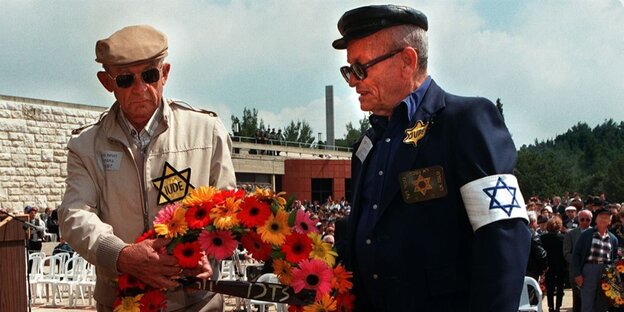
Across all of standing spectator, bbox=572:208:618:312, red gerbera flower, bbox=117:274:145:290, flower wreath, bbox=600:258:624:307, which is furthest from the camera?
standing spectator, bbox=572:208:618:312

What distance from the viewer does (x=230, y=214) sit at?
10.2 ft

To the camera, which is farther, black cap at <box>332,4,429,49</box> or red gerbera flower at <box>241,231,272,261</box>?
red gerbera flower at <box>241,231,272,261</box>

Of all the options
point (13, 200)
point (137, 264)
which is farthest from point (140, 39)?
point (13, 200)

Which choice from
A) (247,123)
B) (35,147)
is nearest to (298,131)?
(247,123)

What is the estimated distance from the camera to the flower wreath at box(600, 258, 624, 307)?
11.4 meters

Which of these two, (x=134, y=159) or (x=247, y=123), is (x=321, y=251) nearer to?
(x=134, y=159)

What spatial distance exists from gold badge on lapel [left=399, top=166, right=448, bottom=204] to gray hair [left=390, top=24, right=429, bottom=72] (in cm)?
41

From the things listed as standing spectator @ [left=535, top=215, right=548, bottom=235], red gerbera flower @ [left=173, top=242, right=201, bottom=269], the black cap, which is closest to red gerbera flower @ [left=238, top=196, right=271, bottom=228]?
red gerbera flower @ [left=173, top=242, right=201, bottom=269]

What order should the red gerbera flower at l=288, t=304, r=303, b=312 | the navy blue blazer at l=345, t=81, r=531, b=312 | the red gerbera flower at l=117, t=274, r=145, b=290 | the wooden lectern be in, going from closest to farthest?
the navy blue blazer at l=345, t=81, r=531, b=312 → the red gerbera flower at l=288, t=304, r=303, b=312 → the red gerbera flower at l=117, t=274, r=145, b=290 → the wooden lectern

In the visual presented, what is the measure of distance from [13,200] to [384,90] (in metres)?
25.3

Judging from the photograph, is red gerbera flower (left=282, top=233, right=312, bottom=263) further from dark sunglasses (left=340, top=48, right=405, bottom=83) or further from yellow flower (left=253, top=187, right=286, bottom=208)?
dark sunglasses (left=340, top=48, right=405, bottom=83)

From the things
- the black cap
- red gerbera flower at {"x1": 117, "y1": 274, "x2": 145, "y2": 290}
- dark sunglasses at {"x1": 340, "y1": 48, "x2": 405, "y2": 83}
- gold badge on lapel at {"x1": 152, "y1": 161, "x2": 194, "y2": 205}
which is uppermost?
the black cap

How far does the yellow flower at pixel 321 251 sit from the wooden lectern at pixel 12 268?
1607 millimetres

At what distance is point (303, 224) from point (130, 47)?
1.14 metres
